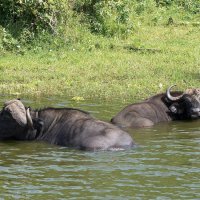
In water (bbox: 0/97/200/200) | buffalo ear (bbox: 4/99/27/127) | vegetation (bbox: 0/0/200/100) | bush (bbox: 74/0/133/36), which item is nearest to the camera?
water (bbox: 0/97/200/200)

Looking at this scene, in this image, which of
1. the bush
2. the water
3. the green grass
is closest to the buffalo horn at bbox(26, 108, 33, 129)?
the water

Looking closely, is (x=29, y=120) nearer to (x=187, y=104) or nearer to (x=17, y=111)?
(x=17, y=111)

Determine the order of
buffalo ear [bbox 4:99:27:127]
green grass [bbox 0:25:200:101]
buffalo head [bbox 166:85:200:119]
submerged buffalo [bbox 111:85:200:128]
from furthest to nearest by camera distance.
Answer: green grass [bbox 0:25:200:101], buffalo head [bbox 166:85:200:119], submerged buffalo [bbox 111:85:200:128], buffalo ear [bbox 4:99:27:127]

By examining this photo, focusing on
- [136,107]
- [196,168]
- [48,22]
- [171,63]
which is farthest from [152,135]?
[48,22]

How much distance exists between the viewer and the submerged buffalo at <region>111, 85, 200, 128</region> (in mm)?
12404

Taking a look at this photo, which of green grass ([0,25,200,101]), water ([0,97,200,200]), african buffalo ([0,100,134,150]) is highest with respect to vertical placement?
green grass ([0,25,200,101])

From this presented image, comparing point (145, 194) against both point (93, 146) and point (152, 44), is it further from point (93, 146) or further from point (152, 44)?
point (152, 44)

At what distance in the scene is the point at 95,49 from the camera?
19.0 meters

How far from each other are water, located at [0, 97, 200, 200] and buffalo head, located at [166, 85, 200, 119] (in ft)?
6.05

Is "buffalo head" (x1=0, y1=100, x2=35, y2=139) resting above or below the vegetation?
below

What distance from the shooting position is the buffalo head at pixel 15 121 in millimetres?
10875

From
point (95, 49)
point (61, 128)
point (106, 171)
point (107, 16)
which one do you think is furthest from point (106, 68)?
point (106, 171)

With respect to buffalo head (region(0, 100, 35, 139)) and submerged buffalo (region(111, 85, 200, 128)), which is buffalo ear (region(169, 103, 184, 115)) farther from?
buffalo head (region(0, 100, 35, 139))

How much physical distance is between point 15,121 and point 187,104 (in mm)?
3594
